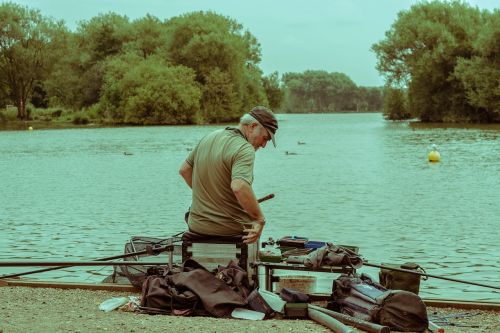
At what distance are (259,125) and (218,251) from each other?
1.16 metres

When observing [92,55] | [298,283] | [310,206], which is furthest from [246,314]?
[92,55]

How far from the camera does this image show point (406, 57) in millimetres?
78000

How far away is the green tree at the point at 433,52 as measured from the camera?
7394 cm

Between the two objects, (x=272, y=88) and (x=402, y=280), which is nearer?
(x=402, y=280)

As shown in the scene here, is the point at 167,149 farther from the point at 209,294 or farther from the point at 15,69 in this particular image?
the point at 15,69

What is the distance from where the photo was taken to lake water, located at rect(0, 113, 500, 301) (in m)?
13.2

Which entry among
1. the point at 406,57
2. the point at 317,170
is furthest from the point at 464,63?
the point at 317,170

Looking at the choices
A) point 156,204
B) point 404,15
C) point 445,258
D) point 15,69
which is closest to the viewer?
point 445,258

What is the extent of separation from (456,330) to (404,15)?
2893 inches

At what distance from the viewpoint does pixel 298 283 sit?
337 inches

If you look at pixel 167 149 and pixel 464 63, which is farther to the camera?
pixel 464 63

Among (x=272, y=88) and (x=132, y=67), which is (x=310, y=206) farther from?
(x=272, y=88)

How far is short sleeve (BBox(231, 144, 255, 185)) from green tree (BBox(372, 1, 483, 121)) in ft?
223

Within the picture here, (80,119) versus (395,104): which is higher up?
(395,104)
